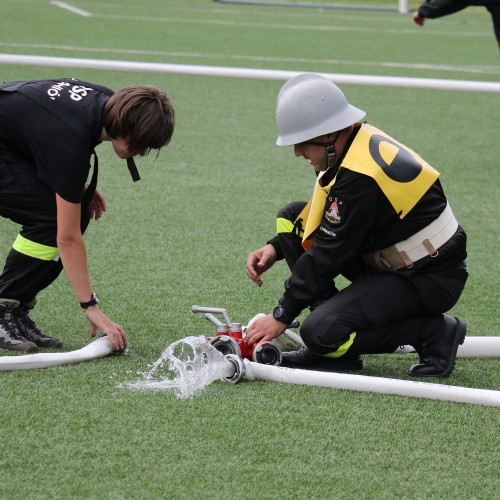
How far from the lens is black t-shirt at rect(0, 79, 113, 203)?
11.7 ft

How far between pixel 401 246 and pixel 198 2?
55.4 ft

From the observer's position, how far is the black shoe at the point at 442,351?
3.85 meters

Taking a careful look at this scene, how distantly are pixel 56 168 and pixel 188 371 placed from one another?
788mm

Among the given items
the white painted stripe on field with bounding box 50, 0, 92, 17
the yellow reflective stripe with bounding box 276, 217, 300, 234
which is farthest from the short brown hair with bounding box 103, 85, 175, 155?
the white painted stripe on field with bounding box 50, 0, 92, 17

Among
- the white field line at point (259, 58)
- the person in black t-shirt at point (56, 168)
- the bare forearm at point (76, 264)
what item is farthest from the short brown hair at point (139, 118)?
the white field line at point (259, 58)

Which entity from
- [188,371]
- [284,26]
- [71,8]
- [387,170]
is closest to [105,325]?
[188,371]

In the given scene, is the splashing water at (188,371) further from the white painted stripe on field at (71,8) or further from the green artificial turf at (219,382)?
the white painted stripe on field at (71,8)

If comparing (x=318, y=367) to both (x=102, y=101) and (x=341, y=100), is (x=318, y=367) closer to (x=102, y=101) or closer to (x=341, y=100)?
(x=341, y=100)

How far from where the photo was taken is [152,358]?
12.7 feet

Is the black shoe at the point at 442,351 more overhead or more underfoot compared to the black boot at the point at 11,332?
more overhead

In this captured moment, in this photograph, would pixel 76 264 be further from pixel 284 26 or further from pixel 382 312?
pixel 284 26

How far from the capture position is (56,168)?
358 cm

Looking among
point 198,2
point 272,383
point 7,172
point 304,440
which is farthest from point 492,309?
point 198,2

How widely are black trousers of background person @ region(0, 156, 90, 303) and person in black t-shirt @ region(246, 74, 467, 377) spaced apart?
30.4 inches
